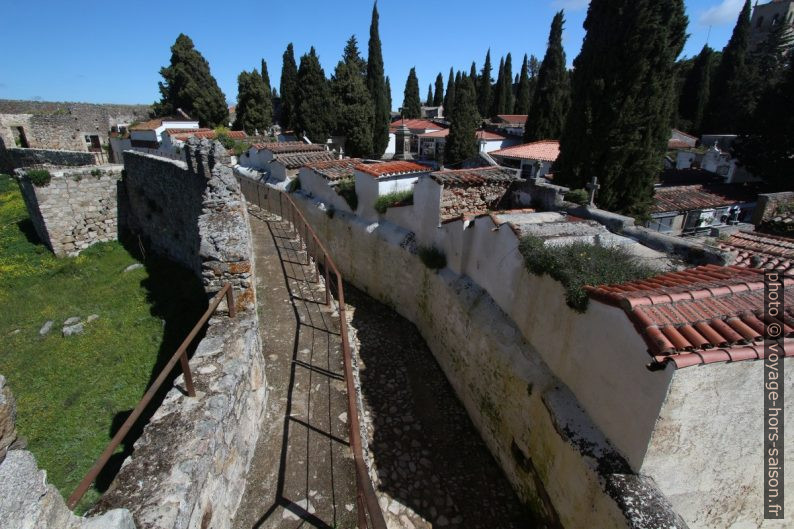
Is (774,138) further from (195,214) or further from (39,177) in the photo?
(39,177)

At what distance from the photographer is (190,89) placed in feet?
111

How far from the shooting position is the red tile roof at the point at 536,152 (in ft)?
68.8

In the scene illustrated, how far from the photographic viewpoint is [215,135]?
2320 cm

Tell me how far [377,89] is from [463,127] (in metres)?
11.5

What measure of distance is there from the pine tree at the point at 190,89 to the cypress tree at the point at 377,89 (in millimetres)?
13970

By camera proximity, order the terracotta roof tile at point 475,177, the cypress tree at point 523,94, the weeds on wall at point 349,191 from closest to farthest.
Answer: the terracotta roof tile at point 475,177 < the weeds on wall at point 349,191 < the cypress tree at point 523,94

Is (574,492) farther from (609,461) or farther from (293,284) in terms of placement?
(293,284)

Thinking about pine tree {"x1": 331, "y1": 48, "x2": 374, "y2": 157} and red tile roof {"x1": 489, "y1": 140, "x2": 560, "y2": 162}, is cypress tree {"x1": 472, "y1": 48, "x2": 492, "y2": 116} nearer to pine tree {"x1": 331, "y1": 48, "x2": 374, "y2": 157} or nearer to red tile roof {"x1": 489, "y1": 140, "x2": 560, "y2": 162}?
pine tree {"x1": 331, "y1": 48, "x2": 374, "y2": 157}

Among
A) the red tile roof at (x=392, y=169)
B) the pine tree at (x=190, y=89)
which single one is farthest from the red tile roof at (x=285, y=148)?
the pine tree at (x=190, y=89)

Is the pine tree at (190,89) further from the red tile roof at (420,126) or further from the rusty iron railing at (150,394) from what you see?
the rusty iron railing at (150,394)

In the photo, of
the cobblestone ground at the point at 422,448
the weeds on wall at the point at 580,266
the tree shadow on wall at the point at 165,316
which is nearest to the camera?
the weeds on wall at the point at 580,266

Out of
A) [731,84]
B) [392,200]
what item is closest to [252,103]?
[392,200]

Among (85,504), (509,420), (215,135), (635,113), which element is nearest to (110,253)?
(215,135)

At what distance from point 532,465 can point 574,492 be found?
3.67ft
